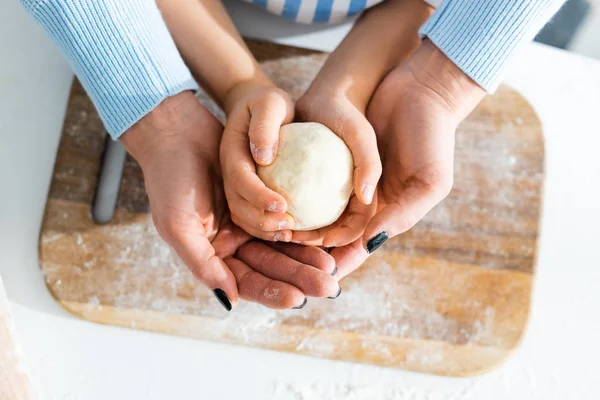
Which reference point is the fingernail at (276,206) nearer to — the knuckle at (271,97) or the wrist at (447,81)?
the knuckle at (271,97)

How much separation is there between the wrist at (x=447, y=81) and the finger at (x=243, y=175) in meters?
0.30

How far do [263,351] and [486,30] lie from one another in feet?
2.02

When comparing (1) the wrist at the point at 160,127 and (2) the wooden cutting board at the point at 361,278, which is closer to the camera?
(1) the wrist at the point at 160,127

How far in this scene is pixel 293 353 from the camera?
39.8 inches

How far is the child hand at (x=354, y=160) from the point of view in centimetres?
79

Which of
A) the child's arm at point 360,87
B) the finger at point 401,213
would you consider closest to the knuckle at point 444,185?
the finger at point 401,213

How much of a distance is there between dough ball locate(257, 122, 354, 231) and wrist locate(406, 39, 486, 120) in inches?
7.5

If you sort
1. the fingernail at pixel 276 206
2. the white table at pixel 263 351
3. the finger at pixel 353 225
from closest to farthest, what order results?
the fingernail at pixel 276 206 → the finger at pixel 353 225 → the white table at pixel 263 351

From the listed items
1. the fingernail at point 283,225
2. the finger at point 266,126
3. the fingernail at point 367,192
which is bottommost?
the fingernail at point 283,225

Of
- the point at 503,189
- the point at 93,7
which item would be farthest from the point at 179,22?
the point at 503,189

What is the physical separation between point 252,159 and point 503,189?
0.51 meters

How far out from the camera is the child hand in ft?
2.58

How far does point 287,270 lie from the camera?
83 centimetres

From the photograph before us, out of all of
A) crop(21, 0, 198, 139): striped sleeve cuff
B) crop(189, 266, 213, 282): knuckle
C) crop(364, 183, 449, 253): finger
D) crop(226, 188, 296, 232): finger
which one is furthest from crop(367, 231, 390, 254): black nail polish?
crop(21, 0, 198, 139): striped sleeve cuff
